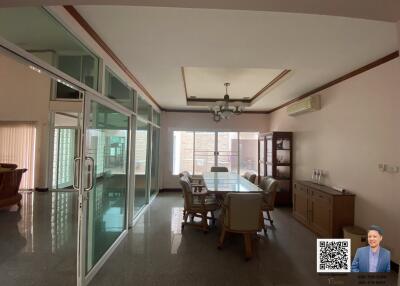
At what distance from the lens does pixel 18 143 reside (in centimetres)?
698

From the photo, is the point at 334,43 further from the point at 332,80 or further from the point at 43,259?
the point at 43,259

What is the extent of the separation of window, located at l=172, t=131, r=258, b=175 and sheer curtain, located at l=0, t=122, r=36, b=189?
446 centimetres

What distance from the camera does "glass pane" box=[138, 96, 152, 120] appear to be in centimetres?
464

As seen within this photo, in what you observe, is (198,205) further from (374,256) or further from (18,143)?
(18,143)

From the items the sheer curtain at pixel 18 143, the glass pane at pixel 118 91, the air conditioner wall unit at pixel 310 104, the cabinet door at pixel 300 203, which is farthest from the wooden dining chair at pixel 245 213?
the sheer curtain at pixel 18 143

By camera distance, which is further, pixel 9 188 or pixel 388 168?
pixel 9 188

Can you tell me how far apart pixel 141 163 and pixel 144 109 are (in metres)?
1.21

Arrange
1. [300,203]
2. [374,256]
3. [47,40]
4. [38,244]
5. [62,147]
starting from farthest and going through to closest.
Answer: [62,147]
[300,203]
[38,244]
[47,40]
[374,256]

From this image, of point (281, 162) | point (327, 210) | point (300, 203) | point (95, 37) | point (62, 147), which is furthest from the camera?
point (62, 147)

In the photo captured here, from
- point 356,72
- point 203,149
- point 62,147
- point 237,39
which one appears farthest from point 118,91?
point 62,147

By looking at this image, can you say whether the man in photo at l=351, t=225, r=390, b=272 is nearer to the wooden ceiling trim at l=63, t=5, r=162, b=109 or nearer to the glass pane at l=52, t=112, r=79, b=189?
the wooden ceiling trim at l=63, t=5, r=162, b=109

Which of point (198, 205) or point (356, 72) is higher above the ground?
point (356, 72)

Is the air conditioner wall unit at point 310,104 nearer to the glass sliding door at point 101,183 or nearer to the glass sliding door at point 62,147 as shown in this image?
the glass sliding door at point 101,183

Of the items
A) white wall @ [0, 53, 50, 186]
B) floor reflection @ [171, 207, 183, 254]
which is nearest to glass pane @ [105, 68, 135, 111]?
floor reflection @ [171, 207, 183, 254]
